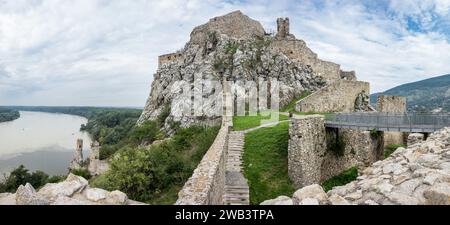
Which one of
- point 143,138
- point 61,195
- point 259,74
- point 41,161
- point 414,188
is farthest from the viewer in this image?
point 41,161

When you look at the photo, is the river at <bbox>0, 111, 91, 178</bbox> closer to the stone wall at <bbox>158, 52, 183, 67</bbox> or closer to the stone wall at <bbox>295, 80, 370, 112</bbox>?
the stone wall at <bbox>158, 52, 183, 67</bbox>

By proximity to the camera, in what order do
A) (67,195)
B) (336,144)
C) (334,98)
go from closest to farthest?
(67,195)
(336,144)
(334,98)

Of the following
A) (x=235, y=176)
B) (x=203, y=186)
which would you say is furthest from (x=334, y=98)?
(x=203, y=186)

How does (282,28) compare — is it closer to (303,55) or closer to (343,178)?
(303,55)

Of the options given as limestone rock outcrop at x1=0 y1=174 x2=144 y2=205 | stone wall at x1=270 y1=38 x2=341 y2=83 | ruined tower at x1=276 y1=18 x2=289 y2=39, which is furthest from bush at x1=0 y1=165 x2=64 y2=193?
limestone rock outcrop at x1=0 y1=174 x2=144 y2=205

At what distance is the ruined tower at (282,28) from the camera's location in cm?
3594

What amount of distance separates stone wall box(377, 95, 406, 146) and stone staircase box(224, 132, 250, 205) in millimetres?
11642

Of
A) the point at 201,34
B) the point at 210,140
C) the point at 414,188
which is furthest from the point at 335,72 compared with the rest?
the point at 414,188

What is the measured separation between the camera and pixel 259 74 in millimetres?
31797

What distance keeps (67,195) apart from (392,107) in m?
25.0

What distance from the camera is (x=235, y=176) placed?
13.4m

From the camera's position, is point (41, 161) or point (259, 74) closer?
point (259, 74)
